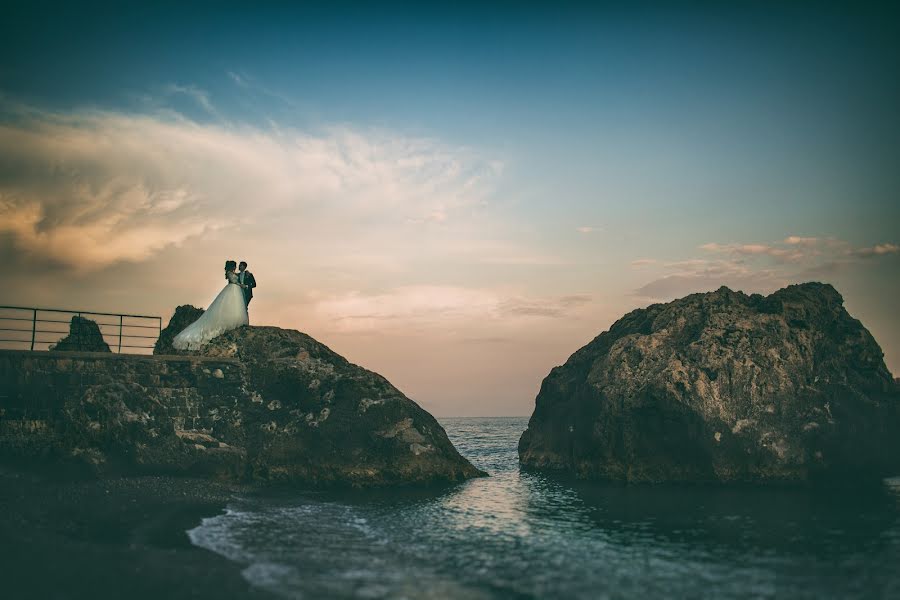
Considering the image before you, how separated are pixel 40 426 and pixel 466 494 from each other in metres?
16.4

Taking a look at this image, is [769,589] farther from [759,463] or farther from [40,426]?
[40,426]

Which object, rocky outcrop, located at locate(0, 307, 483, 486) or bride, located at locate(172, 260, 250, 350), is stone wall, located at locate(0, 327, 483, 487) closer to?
rocky outcrop, located at locate(0, 307, 483, 486)

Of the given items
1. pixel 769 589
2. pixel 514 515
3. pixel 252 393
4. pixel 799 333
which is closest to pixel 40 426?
pixel 252 393

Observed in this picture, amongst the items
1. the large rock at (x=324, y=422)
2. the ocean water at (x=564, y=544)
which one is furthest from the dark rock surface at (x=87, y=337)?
the ocean water at (x=564, y=544)

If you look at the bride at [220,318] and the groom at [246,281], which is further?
the groom at [246,281]

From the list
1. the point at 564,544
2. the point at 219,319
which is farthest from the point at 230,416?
the point at 564,544

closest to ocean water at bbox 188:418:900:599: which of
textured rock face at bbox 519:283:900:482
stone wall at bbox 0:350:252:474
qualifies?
textured rock face at bbox 519:283:900:482

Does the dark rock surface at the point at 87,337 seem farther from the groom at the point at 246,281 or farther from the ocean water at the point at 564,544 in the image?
the ocean water at the point at 564,544

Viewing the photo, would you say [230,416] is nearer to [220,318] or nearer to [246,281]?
[220,318]

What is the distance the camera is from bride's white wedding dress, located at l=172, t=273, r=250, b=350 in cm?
2796

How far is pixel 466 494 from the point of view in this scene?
23906 mm

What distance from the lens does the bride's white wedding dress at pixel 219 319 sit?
91.7ft

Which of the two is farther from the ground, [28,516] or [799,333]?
[799,333]

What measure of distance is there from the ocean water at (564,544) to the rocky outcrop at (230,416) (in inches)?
101
